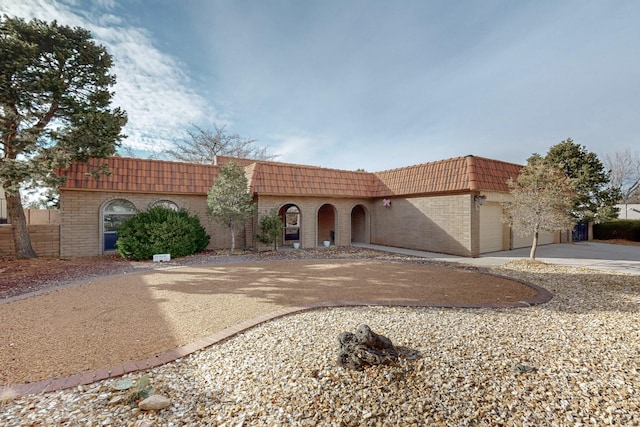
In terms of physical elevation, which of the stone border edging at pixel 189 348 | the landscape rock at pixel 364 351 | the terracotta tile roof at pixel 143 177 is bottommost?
the stone border edging at pixel 189 348

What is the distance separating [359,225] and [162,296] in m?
12.7

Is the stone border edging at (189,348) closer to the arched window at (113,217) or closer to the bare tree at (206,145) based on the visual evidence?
the arched window at (113,217)

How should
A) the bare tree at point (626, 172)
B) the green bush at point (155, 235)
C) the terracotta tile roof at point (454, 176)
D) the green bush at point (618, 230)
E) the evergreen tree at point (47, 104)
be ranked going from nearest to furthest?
the evergreen tree at point (47, 104)
the green bush at point (155, 235)
the terracotta tile roof at point (454, 176)
the green bush at point (618, 230)
the bare tree at point (626, 172)

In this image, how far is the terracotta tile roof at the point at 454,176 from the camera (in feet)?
37.2

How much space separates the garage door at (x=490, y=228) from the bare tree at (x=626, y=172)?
3069cm

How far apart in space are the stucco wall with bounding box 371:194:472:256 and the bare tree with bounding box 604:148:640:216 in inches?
1312

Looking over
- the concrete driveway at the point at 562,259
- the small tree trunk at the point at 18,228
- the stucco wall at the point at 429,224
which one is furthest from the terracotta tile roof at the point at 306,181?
the small tree trunk at the point at 18,228

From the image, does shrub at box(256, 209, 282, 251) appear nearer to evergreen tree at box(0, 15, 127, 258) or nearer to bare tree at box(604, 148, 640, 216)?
evergreen tree at box(0, 15, 127, 258)

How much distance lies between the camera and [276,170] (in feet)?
44.4

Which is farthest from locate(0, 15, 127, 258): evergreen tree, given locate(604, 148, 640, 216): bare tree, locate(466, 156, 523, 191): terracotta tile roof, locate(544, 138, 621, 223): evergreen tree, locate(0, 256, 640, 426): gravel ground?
locate(604, 148, 640, 216): bare tree

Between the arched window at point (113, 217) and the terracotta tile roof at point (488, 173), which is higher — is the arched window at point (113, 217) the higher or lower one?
the lower one

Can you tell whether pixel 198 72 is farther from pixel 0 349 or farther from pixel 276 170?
pixel 0 349

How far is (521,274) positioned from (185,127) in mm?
28261

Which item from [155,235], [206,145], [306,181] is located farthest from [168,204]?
[206,145]
